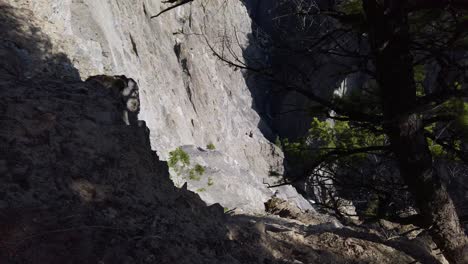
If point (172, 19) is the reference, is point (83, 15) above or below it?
below

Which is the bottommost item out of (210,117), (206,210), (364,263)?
(364,263)

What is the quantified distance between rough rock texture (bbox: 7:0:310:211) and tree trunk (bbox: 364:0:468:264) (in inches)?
87.2

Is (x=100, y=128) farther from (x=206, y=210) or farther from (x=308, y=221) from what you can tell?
(x=308, y=221)

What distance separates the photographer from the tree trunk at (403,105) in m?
3.78

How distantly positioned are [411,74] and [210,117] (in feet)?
65.2

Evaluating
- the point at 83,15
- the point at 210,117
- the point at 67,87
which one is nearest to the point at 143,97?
the point at 83,15

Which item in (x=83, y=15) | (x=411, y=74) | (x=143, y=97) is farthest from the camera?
(x=143, y=97)

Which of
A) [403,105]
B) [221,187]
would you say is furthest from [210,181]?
[403,105]

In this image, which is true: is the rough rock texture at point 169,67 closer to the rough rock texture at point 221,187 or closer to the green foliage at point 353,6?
the rough rock texture at point 221,187

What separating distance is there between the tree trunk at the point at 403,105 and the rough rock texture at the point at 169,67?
2.22m

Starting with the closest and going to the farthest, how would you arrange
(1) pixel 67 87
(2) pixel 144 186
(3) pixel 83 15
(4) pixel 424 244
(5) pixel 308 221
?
(2) pixel 144 186
(1) pixel 67 87
(4) pixel 424 244
(5) pixel 308 221
(3) pixel 83 15

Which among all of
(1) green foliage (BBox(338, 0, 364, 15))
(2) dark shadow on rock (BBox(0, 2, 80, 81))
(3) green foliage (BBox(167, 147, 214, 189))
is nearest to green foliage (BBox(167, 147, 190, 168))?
(3) green foliage (BBox(167, 147, 214, 189))

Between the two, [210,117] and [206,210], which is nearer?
[206,210]

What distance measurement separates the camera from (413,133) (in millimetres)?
3848
